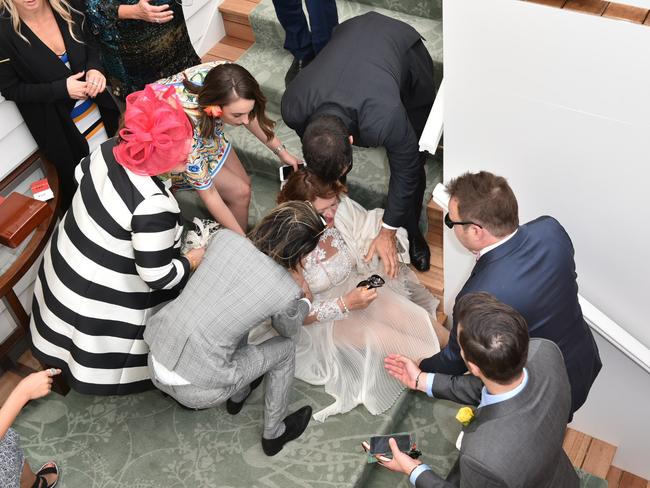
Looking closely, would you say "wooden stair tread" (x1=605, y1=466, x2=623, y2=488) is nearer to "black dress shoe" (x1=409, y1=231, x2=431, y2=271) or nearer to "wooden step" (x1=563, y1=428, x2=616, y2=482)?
"wooden step" (x1=563, y1=428, x2=616, y2=482)

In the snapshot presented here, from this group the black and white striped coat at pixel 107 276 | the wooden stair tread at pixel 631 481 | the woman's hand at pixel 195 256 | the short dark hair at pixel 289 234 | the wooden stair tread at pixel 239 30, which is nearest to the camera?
the short dark hair at pixel 289 234

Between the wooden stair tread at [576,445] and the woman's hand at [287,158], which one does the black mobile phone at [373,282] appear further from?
the wooden stair tread at [576,445]

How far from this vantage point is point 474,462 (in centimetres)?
196

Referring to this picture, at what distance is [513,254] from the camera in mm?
2322

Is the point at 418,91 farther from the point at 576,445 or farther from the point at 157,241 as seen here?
the point at 576,445

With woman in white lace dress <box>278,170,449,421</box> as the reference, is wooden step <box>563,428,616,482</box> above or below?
below

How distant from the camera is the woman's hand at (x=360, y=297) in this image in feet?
9.36

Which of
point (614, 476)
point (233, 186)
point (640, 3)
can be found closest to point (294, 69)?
point (233, 186)

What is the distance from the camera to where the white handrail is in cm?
273

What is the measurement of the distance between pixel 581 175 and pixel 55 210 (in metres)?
2.25

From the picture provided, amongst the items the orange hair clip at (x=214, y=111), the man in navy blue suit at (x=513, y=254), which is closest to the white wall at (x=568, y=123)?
the man in navy blue suit at (x=513, y=254)

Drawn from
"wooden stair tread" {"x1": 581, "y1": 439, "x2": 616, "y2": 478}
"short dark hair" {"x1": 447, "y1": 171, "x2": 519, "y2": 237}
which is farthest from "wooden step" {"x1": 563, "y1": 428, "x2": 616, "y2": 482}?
"short dark hair" {"x1": 447, "y1": 171, "x2": 519, "y2": 237}

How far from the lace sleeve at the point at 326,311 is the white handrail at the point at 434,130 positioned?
73cm

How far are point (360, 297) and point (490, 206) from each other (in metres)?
0.75
